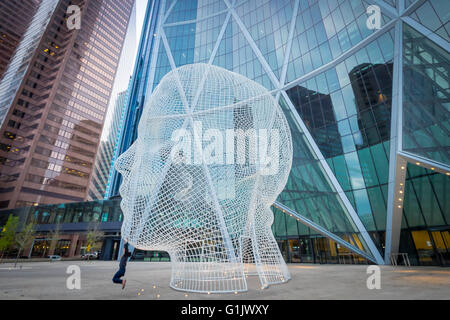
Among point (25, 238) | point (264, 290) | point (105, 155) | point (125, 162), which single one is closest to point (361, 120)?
point (264, 290)

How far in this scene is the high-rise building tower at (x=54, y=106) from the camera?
58312 mm

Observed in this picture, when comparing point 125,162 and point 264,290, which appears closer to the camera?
point 264,290

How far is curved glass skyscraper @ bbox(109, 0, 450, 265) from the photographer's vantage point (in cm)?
1291

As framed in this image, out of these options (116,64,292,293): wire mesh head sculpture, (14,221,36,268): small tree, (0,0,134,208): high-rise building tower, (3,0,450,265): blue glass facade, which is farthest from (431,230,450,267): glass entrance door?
(0,0,134,208): high-rise building tower

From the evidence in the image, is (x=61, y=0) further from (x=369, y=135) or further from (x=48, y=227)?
Answer: (x=369, y=135)

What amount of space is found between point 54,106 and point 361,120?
77.1m

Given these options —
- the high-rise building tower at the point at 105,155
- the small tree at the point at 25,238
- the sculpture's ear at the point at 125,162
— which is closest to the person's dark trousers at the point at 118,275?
the sculpture's ear at the point at 125,162

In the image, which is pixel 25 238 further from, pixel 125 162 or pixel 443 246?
pixel 443 246

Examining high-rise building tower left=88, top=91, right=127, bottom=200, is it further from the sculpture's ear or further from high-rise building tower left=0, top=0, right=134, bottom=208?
the sculpture's ear

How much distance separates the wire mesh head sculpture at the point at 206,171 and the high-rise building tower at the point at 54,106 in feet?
212

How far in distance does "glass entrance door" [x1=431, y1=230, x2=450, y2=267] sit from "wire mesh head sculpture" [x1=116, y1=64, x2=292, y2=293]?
12.6 metres

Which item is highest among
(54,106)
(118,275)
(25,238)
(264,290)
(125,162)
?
(54,106)

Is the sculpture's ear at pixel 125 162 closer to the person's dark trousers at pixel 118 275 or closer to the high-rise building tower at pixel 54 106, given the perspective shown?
the person's dark trousers at pixel 118 275

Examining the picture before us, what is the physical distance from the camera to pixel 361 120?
17.2 metres
